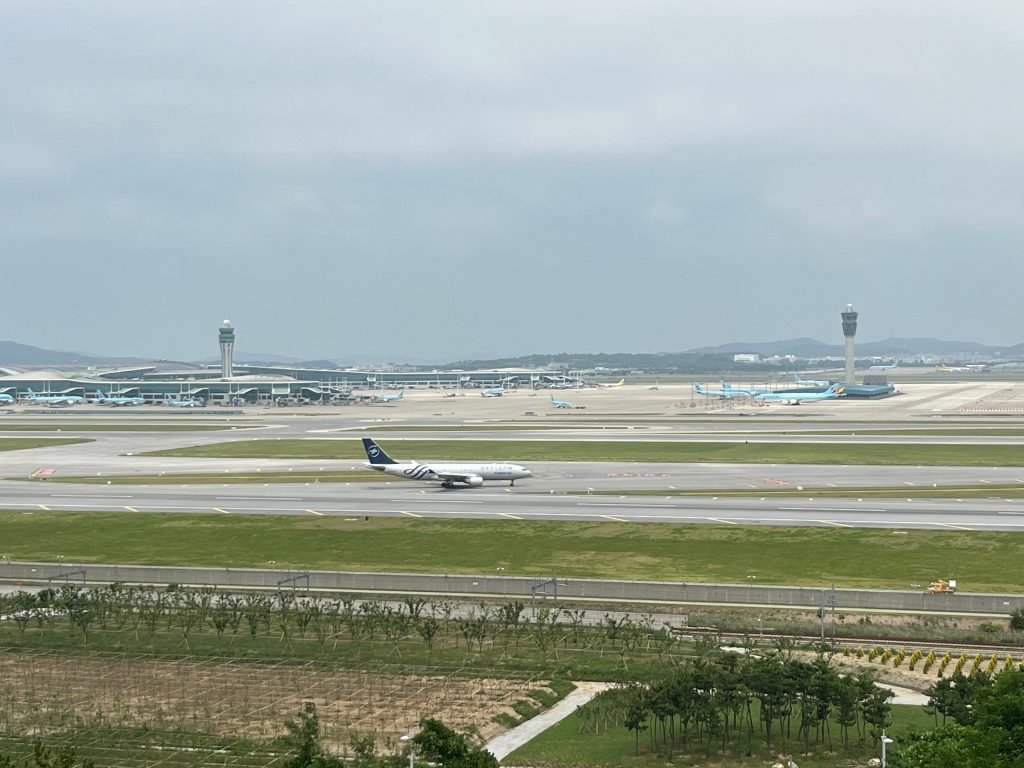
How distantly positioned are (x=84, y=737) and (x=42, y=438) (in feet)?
442

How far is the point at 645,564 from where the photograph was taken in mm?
64938

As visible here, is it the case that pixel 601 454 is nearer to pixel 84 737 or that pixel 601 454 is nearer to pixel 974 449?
pixel 974 449

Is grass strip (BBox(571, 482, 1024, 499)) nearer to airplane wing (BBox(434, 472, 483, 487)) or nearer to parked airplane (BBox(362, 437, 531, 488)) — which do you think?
parked airplane (BBox(362, 437, 531, 488))

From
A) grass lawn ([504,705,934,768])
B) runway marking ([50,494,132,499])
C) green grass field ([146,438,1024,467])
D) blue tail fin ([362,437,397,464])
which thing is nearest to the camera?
grass lawn ([504,705,934,768])

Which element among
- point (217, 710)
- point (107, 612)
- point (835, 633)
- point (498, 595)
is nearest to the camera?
point (217, 710)

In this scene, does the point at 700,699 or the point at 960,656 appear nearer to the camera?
the point at 700,699

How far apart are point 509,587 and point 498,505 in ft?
94.4

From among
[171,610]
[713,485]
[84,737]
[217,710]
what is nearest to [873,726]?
→ [217,710]

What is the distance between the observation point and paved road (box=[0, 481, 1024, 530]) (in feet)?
256

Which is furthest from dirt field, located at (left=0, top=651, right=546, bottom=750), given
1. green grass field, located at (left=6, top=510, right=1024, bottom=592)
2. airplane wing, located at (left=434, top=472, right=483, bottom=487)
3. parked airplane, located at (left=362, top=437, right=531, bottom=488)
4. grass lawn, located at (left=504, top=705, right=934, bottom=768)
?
parked airplane, located at (left=362, top=437, right=531, bottom=488)

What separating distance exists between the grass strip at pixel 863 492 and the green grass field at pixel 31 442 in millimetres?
87396

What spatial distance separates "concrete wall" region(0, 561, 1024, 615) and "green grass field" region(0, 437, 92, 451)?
86.3 metres

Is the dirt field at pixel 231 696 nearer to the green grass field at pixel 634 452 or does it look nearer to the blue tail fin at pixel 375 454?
the blue tail fin at pixel 375 454

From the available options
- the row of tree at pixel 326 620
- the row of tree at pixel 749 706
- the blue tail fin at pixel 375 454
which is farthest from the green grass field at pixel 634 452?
the row of tree at pixel 749 706
